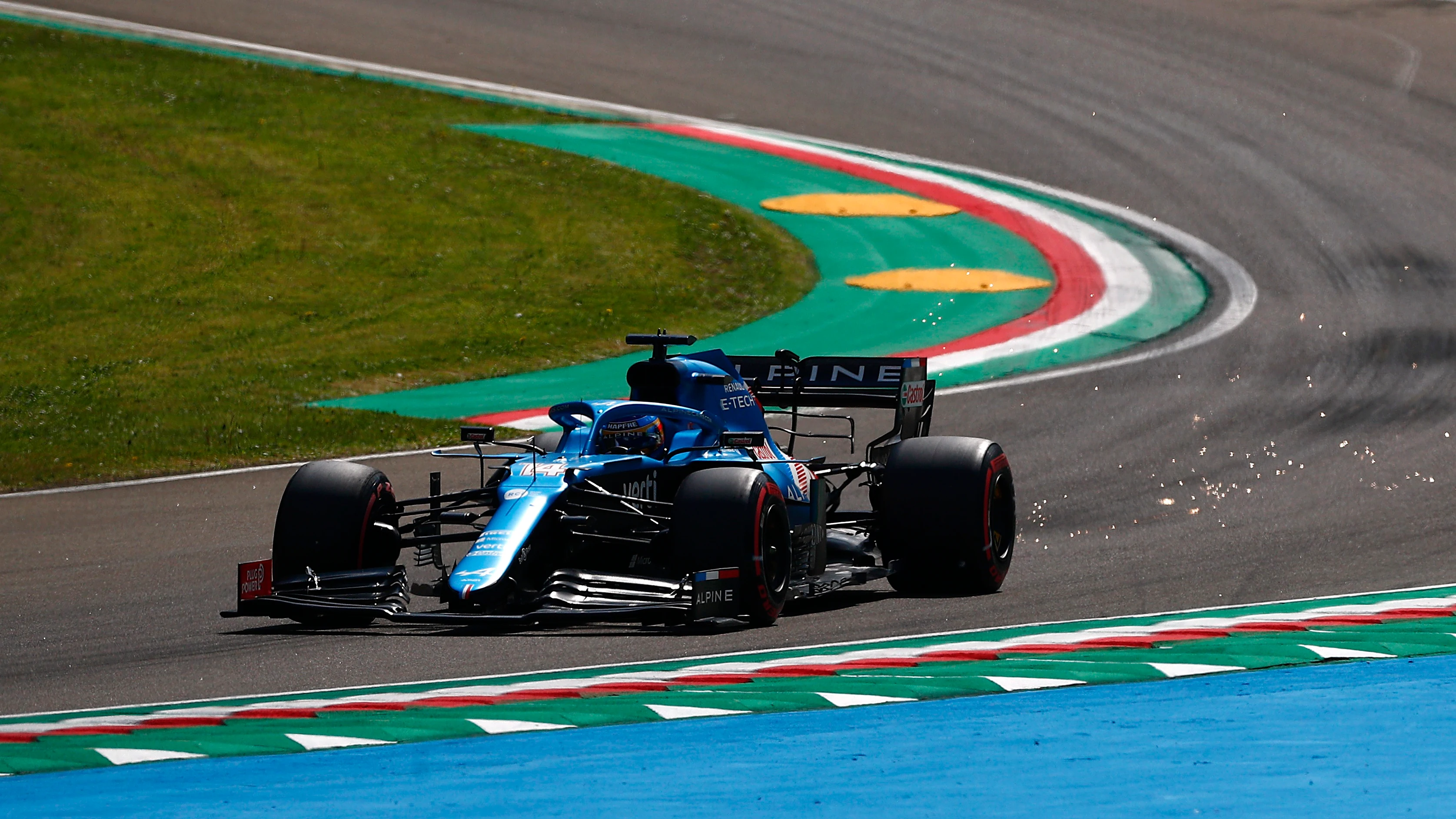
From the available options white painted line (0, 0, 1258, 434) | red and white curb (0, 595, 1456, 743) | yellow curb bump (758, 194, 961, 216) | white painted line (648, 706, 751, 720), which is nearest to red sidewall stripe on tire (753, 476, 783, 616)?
red and white curb (0, 595, 1456, 743)

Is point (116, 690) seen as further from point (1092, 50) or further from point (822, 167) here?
point (1092, 50)

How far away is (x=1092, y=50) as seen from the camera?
30031 millimetres

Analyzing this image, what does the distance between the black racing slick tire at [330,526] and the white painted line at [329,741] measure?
2.78 m

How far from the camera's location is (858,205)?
81.3 ft

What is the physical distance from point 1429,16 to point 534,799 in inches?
1108

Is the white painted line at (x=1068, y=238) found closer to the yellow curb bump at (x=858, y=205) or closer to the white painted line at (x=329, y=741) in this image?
the yellow curb bump at (x=858, y=205)

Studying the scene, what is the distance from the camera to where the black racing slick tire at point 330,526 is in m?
10.3

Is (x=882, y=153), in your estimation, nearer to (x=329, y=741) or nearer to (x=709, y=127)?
(x=709, y=127)

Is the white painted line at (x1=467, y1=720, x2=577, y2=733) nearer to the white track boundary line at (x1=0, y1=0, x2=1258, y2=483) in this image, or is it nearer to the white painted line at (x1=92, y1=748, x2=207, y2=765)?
the white painted line at (x1=92, y1=748, x2=207, y2=765)

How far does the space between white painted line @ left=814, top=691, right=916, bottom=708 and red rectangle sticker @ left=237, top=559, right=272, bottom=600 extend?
337cm

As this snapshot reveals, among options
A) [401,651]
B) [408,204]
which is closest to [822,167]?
[408,204]

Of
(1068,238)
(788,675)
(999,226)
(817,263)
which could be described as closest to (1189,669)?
(788,675)

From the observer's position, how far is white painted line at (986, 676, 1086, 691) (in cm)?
809

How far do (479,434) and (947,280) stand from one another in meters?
12.1
